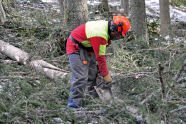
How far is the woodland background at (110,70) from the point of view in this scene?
2082mm

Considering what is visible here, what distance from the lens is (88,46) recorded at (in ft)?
10.6

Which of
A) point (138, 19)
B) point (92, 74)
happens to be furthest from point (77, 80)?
point (138, 19)

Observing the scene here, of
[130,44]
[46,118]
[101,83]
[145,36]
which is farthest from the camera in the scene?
[145,36]

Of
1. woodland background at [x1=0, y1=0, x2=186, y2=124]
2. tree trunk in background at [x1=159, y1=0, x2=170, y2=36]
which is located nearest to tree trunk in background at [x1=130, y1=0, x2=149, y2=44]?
woodland background at [x1=0, y1=0, x2=186, y2=124]

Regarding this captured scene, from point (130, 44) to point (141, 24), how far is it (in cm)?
148

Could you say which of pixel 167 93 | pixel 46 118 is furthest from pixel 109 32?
pixel 46 118

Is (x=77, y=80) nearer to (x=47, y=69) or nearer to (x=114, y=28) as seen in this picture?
(x=114, y=28)

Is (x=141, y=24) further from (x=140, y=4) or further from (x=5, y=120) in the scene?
(x=5, y=120)

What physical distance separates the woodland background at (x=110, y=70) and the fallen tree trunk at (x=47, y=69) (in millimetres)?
58

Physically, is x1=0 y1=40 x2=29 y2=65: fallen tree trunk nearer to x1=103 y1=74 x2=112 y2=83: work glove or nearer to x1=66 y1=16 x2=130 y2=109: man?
x1=66 y1=16 x2=130 y2=109: man

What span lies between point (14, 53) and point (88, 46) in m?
2.86

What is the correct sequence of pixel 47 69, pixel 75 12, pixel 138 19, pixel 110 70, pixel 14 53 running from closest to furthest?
pixel 110 70, pixel 47 69, pixel 14 53, pixel 75 12, pixel 138 19

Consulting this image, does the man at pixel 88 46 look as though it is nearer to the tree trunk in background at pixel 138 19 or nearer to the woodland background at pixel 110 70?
the woodland background at pixel 110 70

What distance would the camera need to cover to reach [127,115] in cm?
237
